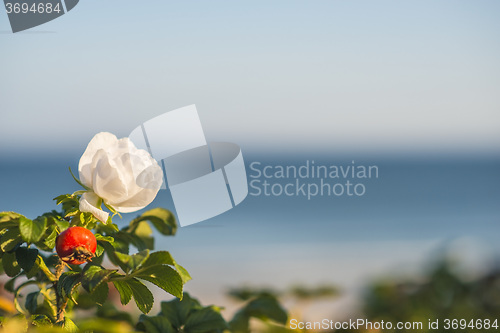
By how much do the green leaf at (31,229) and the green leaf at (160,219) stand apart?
36 centimetres

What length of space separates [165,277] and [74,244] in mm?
120

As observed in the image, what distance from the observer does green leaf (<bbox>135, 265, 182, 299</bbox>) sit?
2.20 ft

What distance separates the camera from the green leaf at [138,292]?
71 centimetres

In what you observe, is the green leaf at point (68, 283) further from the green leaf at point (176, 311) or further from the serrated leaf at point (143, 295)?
the green leaf at point (176, 311)

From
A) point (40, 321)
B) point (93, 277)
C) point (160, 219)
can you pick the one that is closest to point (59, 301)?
point (40, 321)

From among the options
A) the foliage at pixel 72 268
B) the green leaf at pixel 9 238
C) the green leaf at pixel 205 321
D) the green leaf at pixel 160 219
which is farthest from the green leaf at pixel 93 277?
the green leaf at pixel 160 219

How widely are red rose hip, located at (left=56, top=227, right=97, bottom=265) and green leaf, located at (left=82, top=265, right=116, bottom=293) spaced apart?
0.9 inches

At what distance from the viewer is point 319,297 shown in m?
1.31

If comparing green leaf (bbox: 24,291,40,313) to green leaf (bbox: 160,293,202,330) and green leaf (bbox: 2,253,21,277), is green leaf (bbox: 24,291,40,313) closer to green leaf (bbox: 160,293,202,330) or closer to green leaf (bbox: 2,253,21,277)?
green leaf (bbox: 2,253,21,277)

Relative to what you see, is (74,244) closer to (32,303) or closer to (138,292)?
(138,292)

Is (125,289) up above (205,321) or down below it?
above

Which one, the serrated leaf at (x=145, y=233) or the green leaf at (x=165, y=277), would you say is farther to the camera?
the serrated leaf at (x=145, y=233)

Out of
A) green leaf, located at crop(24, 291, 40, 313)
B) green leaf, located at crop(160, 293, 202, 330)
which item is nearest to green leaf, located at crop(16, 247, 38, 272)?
green leaf, located at crop(24, 291, 40, 313)

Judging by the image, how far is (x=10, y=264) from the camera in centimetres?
78
